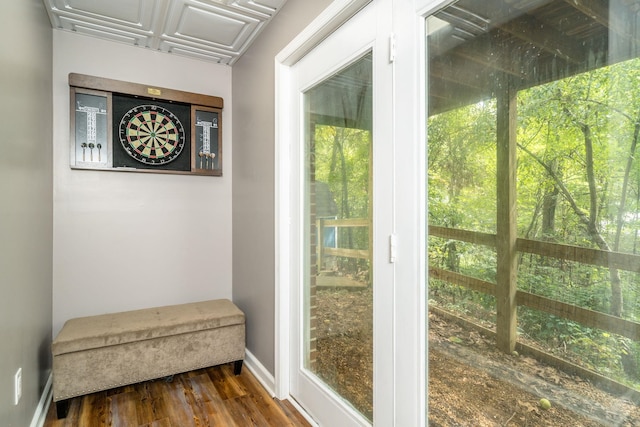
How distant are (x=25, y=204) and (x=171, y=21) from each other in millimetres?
1512

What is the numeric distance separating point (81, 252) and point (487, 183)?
277 cm

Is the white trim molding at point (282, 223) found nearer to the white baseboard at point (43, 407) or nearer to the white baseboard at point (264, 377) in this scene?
the white baseboard at point (264, 377)

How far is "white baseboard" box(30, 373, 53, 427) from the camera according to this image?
5.94ft

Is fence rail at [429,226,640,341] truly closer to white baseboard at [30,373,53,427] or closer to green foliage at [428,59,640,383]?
green foliage at [428,59,640,383]

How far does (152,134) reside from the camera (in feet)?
8.92

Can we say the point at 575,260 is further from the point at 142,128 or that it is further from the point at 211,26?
the point at 142,128

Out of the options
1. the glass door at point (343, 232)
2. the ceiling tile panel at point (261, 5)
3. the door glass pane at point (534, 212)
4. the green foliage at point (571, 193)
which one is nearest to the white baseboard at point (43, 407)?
the glass door at point (343, 232)

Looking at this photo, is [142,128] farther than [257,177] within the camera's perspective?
Yes

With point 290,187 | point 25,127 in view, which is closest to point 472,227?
point 290,187

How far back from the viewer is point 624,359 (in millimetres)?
798

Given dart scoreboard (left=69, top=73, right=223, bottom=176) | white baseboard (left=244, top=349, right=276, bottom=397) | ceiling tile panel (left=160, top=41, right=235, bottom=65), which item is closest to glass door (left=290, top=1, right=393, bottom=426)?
white baseboard (left=244, top=349, right=276, bottom=397)

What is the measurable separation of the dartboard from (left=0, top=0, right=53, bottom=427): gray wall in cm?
49

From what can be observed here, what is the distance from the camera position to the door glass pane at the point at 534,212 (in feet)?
2.64

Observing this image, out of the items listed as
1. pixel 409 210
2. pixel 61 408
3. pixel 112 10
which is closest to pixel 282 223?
pixel 409 210
